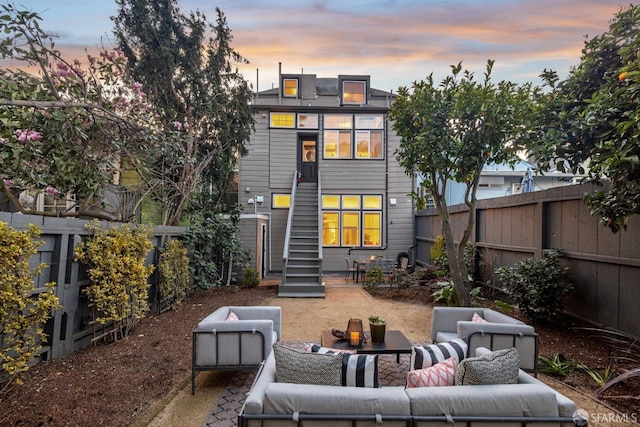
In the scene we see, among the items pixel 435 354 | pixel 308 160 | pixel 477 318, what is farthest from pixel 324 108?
pixel 435 354

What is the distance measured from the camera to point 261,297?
8.09m

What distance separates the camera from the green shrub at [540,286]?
4.82 meters

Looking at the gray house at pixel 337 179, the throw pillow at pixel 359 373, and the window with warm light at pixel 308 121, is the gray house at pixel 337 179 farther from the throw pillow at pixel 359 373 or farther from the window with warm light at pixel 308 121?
the throw pillow at pixel 359 373

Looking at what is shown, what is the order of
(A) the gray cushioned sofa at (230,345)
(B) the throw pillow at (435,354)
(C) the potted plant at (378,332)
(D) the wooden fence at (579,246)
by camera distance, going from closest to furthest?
(B) the throw pillow at (435,354) < (A) the gray cushioned sofa at (230,345) < (C) the potted plant at (378,332) < (D) the wooden fence at (579,246)

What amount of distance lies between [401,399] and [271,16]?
7.63m

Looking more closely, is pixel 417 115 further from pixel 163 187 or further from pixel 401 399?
pixel 163 187

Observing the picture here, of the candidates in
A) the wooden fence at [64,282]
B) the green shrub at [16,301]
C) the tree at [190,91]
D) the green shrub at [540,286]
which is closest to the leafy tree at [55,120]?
the wooden fence at [64,282]

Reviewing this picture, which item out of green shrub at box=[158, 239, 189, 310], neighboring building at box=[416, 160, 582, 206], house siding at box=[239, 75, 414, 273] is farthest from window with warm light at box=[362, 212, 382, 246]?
green shrub at box=[158, 239, 189, 310]

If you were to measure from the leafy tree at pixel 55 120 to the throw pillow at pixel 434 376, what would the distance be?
4130 millimetres

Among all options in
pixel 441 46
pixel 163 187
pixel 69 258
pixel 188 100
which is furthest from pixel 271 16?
pixel 69 258

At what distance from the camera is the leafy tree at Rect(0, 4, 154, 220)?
370 centimetres

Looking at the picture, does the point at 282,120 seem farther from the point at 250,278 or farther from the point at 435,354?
the point at 435,354

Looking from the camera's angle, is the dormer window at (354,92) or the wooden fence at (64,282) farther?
the dormer window at (354,92)

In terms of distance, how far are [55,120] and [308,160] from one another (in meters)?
9.62
